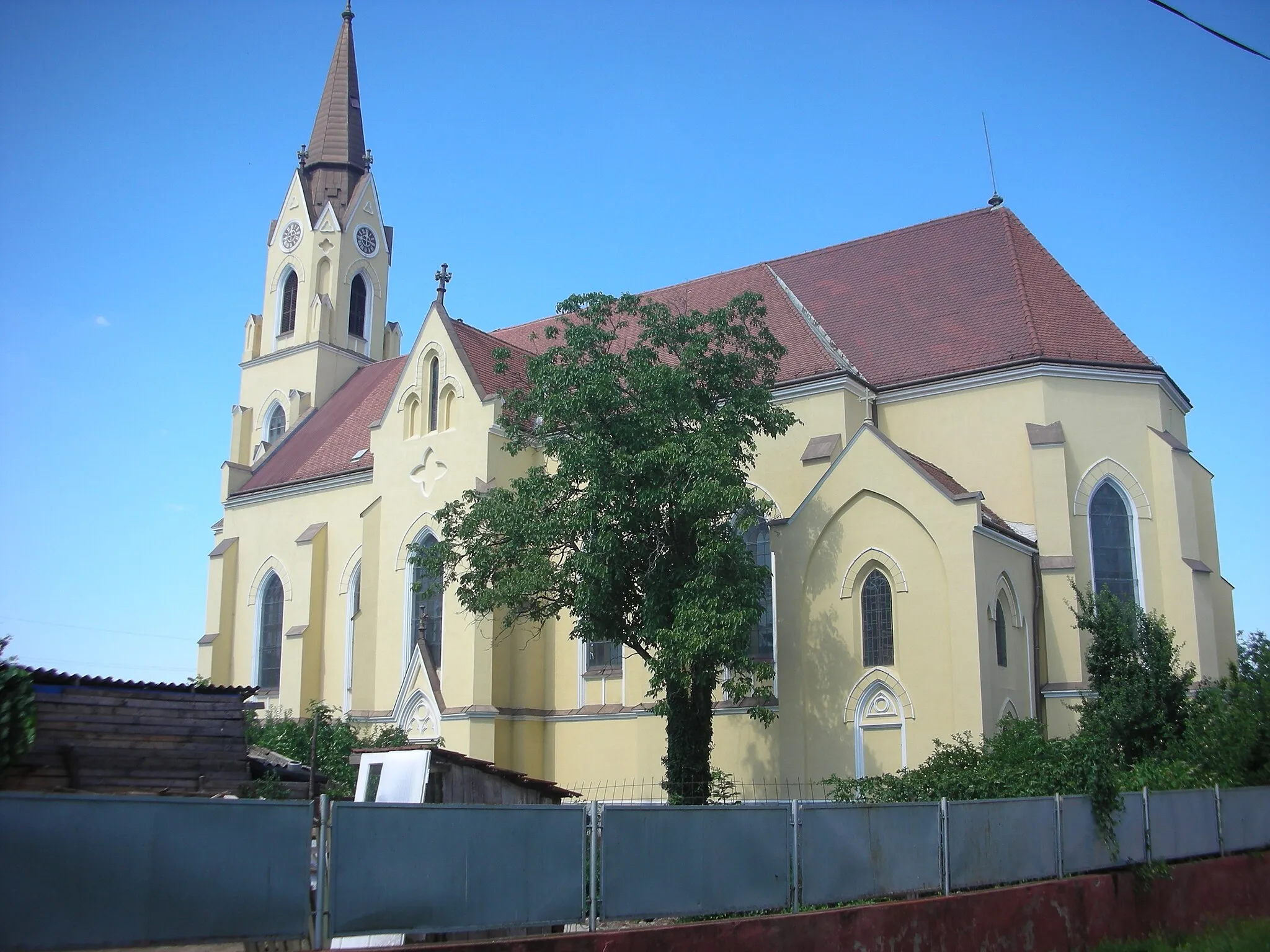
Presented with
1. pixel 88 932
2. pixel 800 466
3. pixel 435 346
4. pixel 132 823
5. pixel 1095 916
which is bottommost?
pixel 1095 916

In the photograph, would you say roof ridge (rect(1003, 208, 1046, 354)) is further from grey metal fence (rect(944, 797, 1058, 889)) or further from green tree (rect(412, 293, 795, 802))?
grey metal fence (rect(944, 797, 1058, 889))

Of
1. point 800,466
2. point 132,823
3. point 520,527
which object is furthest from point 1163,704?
point 132,823

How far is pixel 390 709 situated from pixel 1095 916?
62.2 feet

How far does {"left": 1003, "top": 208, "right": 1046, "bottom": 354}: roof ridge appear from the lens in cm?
2506

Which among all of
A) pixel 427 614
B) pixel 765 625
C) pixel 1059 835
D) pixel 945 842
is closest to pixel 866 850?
pixel 945 842

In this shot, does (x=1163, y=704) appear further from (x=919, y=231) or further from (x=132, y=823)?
(x=132, y=823)

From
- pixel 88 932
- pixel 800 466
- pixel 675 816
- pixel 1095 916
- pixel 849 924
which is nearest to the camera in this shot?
pixel 88 932

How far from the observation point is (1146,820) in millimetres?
15023

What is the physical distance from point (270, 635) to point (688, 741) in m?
18.5

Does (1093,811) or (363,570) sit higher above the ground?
(363,570)

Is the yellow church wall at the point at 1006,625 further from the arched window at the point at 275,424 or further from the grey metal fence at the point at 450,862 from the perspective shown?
the arched window at the point at 275,424

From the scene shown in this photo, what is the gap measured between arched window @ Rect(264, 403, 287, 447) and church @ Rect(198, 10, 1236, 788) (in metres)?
5.64

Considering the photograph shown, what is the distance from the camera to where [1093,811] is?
14430 mm

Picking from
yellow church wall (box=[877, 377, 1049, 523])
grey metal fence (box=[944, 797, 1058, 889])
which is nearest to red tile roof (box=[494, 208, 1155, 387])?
yellow church wall (box=[877, 377, 1049, 523])
